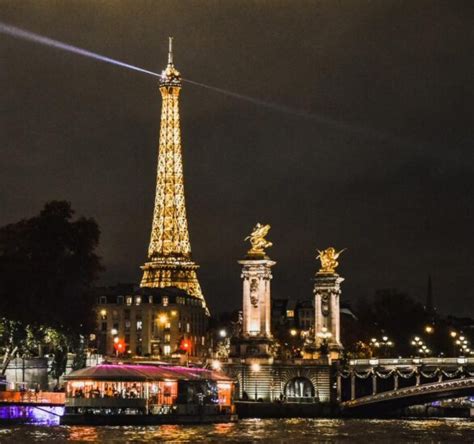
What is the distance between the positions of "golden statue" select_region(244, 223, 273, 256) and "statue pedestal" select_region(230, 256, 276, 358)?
49 centimetres

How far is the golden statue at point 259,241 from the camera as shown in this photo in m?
108

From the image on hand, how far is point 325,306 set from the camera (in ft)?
375

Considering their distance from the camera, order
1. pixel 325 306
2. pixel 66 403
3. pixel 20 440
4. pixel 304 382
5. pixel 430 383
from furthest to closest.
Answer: pixel 325 306, pixel 304 382, pixel 430 383, pixel 66 403, pixel 20 440

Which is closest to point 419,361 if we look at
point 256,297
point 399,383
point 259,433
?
point 399,383

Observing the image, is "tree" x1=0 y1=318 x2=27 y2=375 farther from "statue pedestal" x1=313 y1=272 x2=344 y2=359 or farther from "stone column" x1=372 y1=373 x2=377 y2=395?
"statue pedestal" x1=313 y1=272 x2=344 y2=359

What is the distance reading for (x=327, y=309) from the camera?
11406 cm

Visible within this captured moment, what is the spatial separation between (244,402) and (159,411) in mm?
14795

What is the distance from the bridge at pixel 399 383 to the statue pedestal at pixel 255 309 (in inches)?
250

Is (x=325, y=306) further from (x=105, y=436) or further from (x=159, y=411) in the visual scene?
(x=105, y=436)

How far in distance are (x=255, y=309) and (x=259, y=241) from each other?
16.4 feet

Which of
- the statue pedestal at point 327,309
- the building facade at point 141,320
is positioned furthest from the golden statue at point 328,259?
the building facade at point 141,320

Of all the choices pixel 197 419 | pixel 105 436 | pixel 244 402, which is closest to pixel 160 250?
pixel 244 402

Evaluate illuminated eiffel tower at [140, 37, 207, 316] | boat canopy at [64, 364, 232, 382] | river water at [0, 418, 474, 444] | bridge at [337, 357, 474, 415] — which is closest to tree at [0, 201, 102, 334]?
boat canopy at [64, 364, 232, 382]

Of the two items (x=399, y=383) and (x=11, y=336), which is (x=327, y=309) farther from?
(x=11, y=336)
